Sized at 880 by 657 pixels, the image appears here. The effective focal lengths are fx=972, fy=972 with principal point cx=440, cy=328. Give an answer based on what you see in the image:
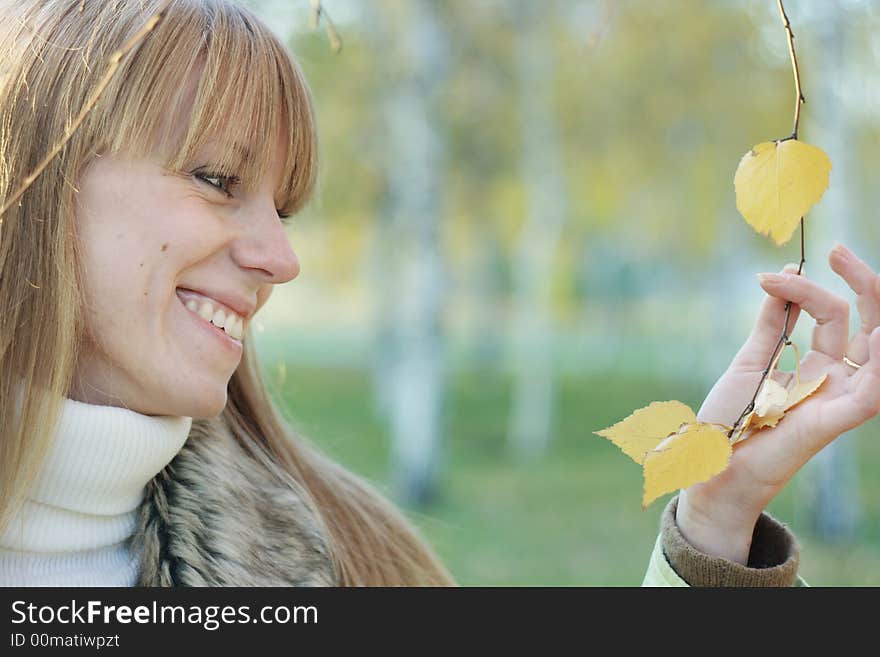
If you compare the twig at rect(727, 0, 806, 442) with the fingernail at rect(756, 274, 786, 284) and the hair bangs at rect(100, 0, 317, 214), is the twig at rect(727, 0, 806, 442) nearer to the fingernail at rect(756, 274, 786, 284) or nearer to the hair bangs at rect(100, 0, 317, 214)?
the fingernail at rect(756, 274, 786, 284)

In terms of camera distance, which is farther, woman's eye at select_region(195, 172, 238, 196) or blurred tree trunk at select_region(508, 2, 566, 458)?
blurred tree trunk at select_region(508, 2, 566, 458)

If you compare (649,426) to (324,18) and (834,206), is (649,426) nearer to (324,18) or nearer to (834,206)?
(324,18)

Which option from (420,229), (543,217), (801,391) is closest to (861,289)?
(801,391)

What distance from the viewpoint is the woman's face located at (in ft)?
4.21

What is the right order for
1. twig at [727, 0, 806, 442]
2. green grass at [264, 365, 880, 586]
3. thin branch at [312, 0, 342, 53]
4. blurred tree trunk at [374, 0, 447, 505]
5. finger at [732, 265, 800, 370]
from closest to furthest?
twig at [727, 0, 806, 442] → thin branch at [312, 0, 342, 53] → finger at [732, 265, 800, 370] → green grass at [264, 365, 880, 586] → blurred tree trunk at [374, 0, 447, 505]

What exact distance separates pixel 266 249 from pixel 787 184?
0.69m

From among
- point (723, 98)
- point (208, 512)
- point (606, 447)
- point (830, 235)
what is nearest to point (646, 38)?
point (723, 98)

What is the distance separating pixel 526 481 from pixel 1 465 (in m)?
9.33

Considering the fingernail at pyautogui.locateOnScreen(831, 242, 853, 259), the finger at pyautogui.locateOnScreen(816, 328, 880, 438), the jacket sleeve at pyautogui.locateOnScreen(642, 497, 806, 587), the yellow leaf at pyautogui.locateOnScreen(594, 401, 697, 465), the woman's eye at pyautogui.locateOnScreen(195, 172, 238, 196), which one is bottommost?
the jacket sleeve at pyautogui.locateOnScreen(642, 497, 806, 587)

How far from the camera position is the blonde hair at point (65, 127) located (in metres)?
1.28

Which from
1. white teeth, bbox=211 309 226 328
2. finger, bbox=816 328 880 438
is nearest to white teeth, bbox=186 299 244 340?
white teeth, bbox=211 309 226 328

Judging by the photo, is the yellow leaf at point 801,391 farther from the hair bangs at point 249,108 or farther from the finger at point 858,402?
the hair bangs at point 249,108
